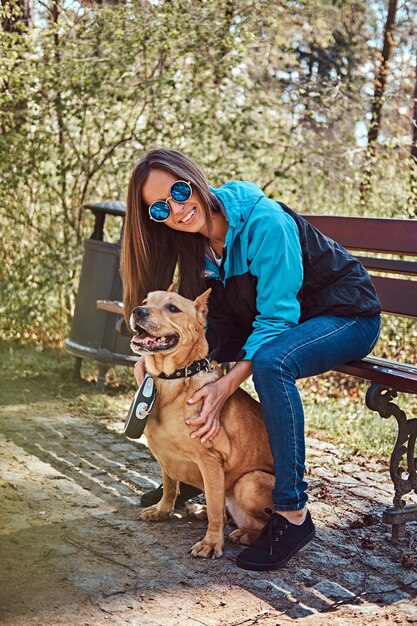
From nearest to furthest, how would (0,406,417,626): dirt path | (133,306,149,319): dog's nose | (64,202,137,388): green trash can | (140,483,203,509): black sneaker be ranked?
1. (0,406,417,626): dirt path
2. (133,306,149,319): dog's nose
3. (140,483,203,509): black sneaker
4. (64,202,137,388): green trash can

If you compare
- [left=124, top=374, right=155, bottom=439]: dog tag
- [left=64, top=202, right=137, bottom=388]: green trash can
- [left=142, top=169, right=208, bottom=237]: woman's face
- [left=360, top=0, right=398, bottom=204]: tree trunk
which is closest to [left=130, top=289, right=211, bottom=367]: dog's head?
[left=124, top=374, right=155, bottom=439]: dog tag

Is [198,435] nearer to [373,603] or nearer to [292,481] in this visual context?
[292,481]

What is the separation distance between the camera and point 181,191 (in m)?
3.48

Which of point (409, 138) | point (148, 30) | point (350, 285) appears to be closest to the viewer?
point (350, 285)

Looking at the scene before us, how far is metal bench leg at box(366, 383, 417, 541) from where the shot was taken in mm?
3748

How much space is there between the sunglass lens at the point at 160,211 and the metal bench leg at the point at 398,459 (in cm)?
123

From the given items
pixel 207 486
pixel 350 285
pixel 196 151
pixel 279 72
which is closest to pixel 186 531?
pixel 207 486

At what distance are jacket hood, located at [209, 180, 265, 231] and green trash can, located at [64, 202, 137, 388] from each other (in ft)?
10.0

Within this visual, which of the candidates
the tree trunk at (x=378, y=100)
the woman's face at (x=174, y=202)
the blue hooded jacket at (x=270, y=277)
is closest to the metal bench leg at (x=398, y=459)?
the blue hooded jacket at (x=270, y=277)

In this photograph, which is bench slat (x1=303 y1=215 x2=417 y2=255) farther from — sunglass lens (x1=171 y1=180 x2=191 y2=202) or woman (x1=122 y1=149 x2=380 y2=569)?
sunglass lens (x1=171 y1=180 x2=191 y2=202)

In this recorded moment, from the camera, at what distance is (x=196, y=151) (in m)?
8.53

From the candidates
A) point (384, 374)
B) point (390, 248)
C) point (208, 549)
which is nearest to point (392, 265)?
point (390, 248)

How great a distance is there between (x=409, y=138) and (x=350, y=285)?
8.17 m

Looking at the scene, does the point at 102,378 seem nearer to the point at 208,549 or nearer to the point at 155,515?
the point at 155,515
